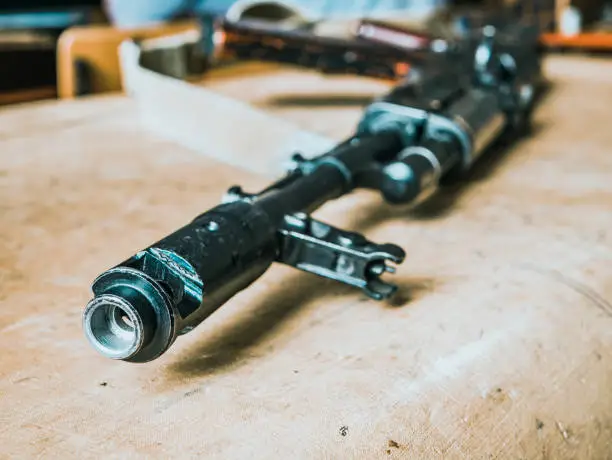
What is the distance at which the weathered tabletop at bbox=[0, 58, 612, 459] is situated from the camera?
12.8 inches

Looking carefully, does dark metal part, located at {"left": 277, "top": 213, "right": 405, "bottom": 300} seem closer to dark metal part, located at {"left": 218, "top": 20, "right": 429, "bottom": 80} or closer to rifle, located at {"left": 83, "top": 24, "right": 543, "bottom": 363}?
rifle, located at {"left": 83, "top": 24, "right": 543, "bottom": 363}

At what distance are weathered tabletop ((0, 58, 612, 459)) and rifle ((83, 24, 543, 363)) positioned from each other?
0.10 ft

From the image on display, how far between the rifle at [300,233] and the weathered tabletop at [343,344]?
0.10ft

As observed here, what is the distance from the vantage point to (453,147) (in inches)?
25.4

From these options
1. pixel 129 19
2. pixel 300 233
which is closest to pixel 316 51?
pixel 300 233

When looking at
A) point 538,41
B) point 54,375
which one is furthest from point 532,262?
point 538,41

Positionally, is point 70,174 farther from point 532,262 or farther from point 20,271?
point 532,262

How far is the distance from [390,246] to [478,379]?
0.31 feet

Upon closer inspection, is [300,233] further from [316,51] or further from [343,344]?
[316,51]

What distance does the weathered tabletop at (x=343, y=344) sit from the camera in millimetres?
324

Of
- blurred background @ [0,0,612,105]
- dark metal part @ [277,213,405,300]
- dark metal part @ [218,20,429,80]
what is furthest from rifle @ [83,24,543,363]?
blurred background @ [0,0,612,105]

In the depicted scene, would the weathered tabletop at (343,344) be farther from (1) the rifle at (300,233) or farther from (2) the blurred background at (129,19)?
(2) the blurred background at (129,19)

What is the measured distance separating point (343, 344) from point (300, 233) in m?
0.07

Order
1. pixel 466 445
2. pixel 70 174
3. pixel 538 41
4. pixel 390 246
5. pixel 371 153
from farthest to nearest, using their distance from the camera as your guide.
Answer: pixel 538 41 → pixel 70 174 → pixel 371 153 → pixel 390 246 → pixel 466 445
